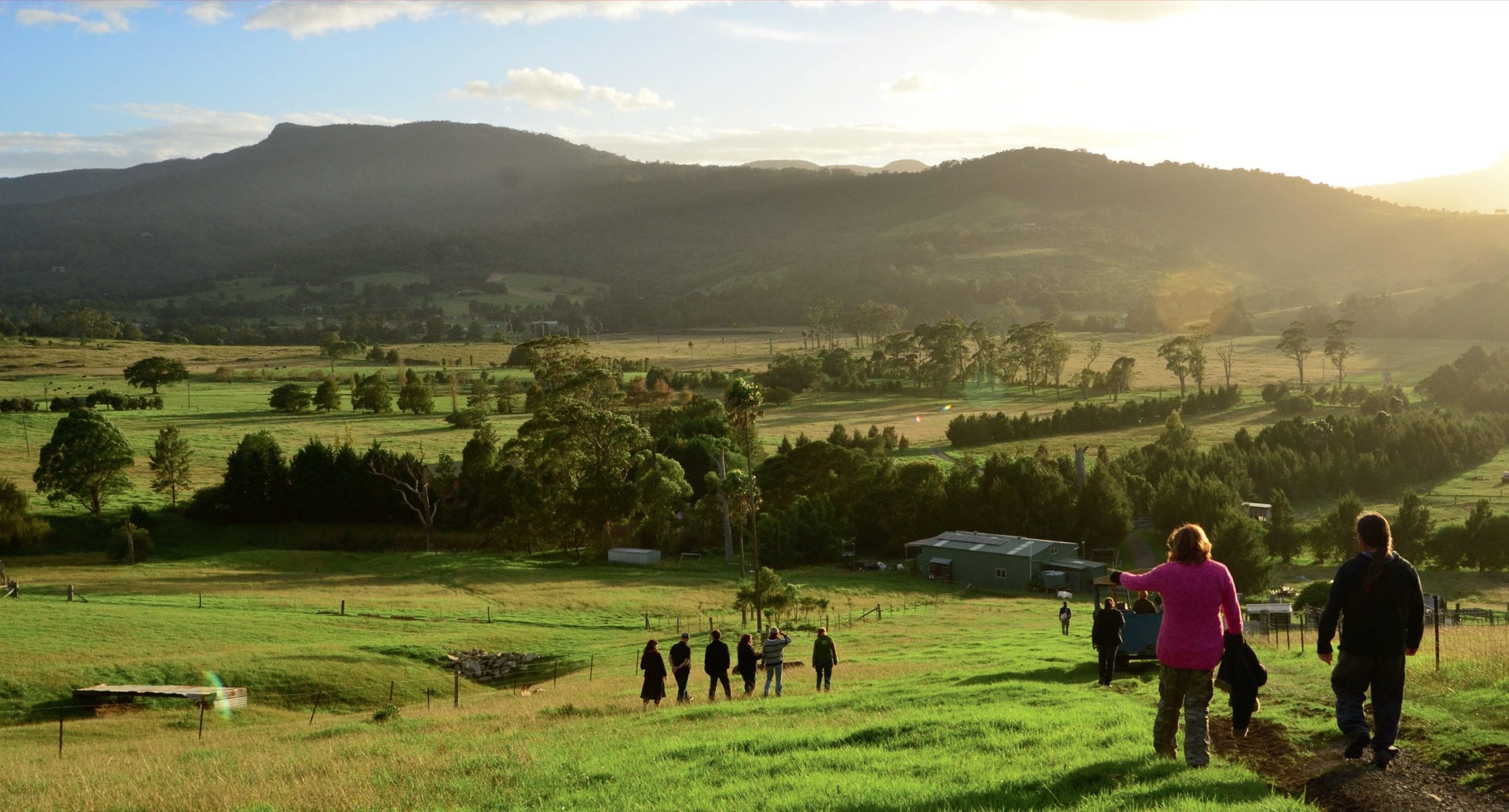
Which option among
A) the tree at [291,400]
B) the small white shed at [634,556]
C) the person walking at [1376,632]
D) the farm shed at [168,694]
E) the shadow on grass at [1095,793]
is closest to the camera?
the shadow on grass at [1095,793]

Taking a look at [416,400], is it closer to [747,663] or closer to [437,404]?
[437,404]

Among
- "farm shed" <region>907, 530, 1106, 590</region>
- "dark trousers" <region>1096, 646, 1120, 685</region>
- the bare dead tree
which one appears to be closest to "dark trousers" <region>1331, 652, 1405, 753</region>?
"dark trousers" <region>1096, 646, 1120, 685</region>

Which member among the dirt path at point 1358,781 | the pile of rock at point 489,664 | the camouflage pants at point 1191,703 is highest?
the camouflage pants at point 1191,703

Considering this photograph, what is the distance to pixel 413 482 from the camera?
70250 millimetres

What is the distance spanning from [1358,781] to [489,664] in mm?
28062

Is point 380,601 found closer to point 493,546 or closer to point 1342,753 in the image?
point 493,546

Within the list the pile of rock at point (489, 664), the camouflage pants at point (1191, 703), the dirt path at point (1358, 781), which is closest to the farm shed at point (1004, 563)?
the pile of rock at point (489, 664)

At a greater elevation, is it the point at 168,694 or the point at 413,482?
the point at 413,482

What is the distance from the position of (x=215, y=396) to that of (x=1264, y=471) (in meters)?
102

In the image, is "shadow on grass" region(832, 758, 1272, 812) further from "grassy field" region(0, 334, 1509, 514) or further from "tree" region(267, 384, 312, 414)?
"tree" region(267, 384, 312, 414)

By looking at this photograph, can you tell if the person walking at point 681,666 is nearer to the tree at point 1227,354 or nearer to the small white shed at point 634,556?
the small white shed at point 634,556

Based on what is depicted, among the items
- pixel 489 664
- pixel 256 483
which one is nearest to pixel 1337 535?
pixel 489 664

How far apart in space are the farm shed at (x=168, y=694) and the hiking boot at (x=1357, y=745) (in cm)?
2517

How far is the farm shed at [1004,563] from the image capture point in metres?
57.1
